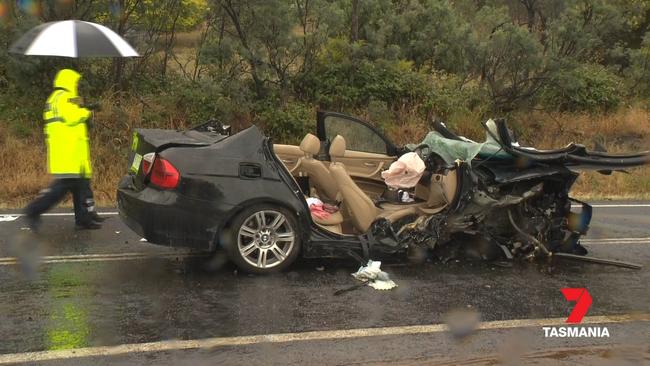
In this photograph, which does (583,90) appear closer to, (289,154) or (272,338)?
(289,154)

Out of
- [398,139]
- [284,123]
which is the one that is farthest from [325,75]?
[398,139]

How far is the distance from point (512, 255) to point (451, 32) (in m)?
12.5

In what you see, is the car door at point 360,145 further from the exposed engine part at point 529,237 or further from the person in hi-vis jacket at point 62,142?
the person in hi-vis jacket at point 62,142

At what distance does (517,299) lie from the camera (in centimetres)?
543

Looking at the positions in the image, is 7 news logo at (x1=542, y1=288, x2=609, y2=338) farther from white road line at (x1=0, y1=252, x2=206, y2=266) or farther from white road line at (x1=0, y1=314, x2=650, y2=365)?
white road line at (x1=0, y1=252, x2=206, y2=266)

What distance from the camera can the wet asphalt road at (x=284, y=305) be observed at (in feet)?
13.9

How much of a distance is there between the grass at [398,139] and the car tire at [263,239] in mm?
5116

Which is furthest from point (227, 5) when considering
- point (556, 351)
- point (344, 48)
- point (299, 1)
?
point (556, 351)

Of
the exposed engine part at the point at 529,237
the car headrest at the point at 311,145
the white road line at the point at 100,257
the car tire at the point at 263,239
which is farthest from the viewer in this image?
the car headrest at the point at 311,145

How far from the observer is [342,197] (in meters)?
6.23

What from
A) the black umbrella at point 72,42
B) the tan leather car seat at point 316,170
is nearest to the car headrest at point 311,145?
the tan leather car seat at point 316,170

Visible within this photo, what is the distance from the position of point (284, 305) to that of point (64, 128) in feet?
11.6

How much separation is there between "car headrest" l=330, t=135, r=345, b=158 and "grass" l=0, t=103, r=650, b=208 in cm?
471

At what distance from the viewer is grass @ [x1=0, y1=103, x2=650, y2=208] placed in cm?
1129
